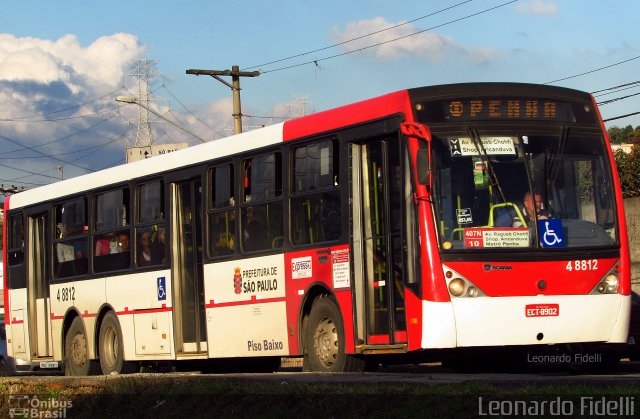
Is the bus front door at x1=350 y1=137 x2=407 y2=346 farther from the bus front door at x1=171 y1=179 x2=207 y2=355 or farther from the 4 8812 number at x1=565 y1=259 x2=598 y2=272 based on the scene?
the bus front door at x1=171 y1=179 x2=207 y2=355

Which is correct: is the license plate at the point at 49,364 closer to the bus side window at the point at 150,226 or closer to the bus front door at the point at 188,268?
the bus side window at the point at 150,226

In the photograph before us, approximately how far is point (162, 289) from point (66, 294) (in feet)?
11.9

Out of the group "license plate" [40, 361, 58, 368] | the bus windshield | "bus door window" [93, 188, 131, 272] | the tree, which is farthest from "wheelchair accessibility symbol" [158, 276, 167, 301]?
the tree

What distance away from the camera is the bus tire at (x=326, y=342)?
14.4 meters

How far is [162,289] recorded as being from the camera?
1855 cm

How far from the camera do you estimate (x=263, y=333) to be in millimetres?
16094

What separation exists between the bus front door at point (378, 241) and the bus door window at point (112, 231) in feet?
21.4

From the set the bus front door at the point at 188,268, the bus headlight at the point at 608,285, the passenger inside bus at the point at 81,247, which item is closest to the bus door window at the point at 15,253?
the passenger inside bus at the point at 81,247

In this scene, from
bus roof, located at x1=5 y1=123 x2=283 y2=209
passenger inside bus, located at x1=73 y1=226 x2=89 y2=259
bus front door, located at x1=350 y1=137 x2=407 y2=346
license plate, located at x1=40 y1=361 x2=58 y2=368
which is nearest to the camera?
bus front door, located at x1=350 y1=137 x2=407 y2=346

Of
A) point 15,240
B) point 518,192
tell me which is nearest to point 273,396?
point 518,192

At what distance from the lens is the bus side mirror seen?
1281cm

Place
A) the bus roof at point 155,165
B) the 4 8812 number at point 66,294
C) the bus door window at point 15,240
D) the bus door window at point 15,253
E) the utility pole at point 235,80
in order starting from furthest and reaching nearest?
the utility pole at point 235,80, the bus door window at point 15,240, the bus door window at point 15,253, the 4 8812 number at point 66,294, the bus roof at point 155,165

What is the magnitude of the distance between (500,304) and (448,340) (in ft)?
2.27

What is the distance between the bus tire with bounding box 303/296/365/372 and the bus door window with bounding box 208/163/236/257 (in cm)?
218
